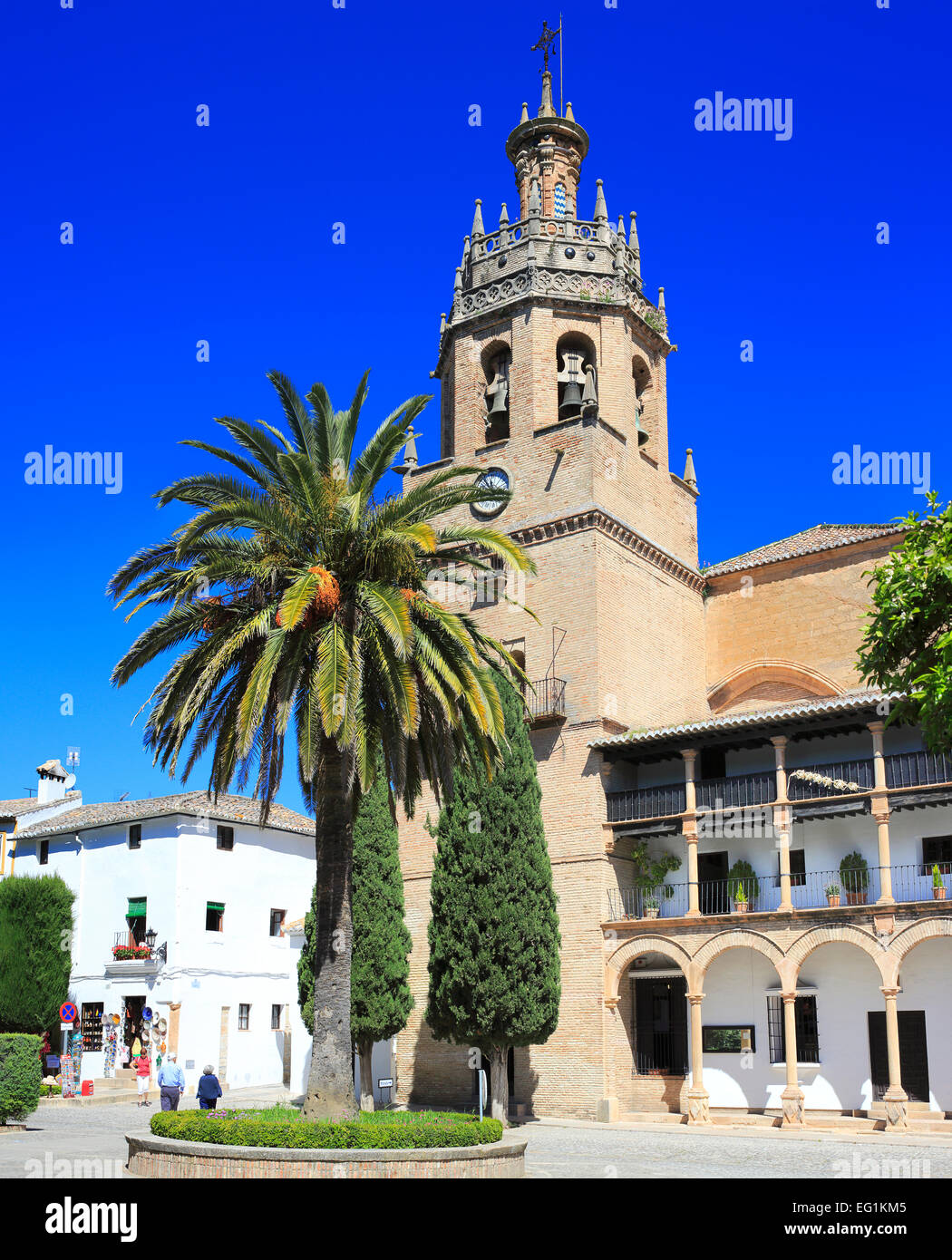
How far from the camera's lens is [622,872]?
30.2 m

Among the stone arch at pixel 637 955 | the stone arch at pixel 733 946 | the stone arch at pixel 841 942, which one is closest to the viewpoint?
the stone arch at pixel 841 942

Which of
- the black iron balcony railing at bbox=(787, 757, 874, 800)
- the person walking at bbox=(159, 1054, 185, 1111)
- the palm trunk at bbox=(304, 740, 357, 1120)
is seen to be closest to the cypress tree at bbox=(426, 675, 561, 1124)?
the black iron balcony railing at bbox=(787, 757, 874, 800)

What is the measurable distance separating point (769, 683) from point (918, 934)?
1034 centimetres

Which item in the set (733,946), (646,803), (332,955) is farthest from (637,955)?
(332,955)

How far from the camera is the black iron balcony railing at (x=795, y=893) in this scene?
26.9 m

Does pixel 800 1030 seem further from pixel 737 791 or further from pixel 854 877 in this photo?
pixel 737 791

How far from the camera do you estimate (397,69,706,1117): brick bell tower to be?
97.1ft

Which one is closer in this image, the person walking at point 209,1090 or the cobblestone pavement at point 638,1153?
the cobblestone pavement at point 638,1153

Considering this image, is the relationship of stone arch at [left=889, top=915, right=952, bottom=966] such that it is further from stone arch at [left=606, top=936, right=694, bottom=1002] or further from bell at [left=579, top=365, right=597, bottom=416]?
bell at [left=579, top=365, right=597, bottom=416]

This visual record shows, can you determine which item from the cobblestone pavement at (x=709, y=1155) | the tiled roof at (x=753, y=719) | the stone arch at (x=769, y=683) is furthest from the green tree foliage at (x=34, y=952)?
the stone arch at (x=769, y=683)

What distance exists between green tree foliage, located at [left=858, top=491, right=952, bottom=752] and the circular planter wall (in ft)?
24.7

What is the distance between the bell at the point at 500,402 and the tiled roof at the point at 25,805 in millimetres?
23220

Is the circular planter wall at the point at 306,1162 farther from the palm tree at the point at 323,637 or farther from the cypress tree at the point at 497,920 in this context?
the cypress tree at the point at 497,920
